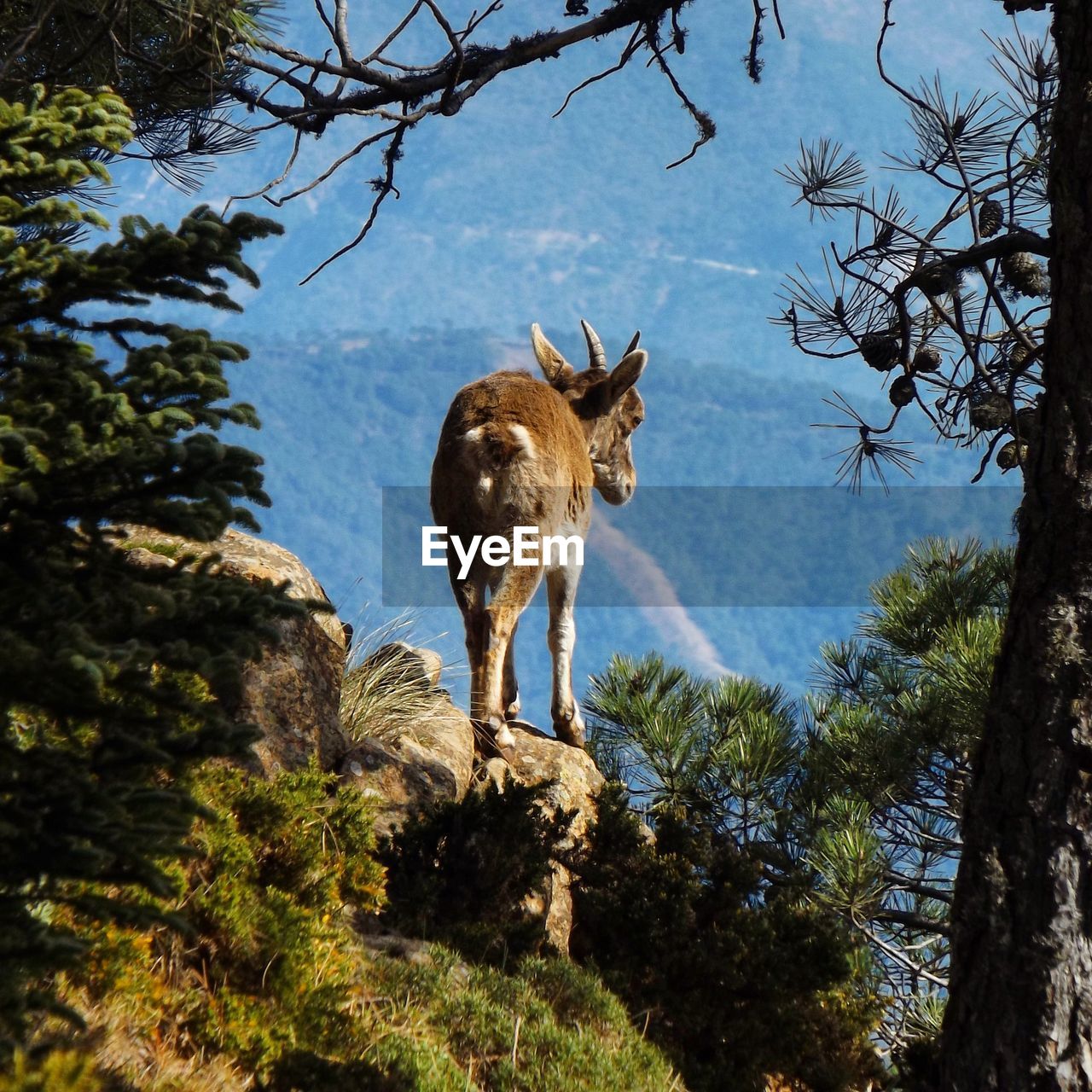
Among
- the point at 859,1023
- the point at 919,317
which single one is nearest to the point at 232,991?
the point at 859,1023

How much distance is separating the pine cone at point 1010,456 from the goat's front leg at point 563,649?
3148 mm

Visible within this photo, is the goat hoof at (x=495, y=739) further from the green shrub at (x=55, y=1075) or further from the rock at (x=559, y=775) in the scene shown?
the green shrub at (x=55, y=1075)

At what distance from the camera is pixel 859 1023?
273 inches

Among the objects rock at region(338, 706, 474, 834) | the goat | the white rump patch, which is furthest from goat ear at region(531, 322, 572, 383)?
rock at region(338, 706, 474, 834)

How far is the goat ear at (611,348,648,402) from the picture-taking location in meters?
9.64

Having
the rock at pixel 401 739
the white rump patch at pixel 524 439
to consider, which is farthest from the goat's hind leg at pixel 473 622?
the white rump patch at pixel 524 439

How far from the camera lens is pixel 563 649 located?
337 inches

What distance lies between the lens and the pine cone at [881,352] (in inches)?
247

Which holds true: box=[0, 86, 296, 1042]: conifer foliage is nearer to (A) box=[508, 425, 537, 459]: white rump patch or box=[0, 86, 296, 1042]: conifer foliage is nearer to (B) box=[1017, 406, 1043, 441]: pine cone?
(B) box=[1017, 406, 1043, 441]: pine cone

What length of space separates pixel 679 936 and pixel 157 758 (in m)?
4.20

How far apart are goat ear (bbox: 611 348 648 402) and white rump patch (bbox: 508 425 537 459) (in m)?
1.60

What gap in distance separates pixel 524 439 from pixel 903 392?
2727 millimetres

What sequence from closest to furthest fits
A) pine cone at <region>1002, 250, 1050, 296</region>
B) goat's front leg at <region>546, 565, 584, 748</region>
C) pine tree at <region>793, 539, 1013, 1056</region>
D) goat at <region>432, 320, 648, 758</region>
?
pine cone at <region>1002, 250, 1050, 296</region> → pine tree at <region>793, 539, 1013, 1056</region> → goat at <region>432, 320, 648, 758</region> → goat's front leg at <region>546, 565, 584, 748</region>

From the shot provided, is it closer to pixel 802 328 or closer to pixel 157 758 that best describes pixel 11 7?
pixel 802 328
